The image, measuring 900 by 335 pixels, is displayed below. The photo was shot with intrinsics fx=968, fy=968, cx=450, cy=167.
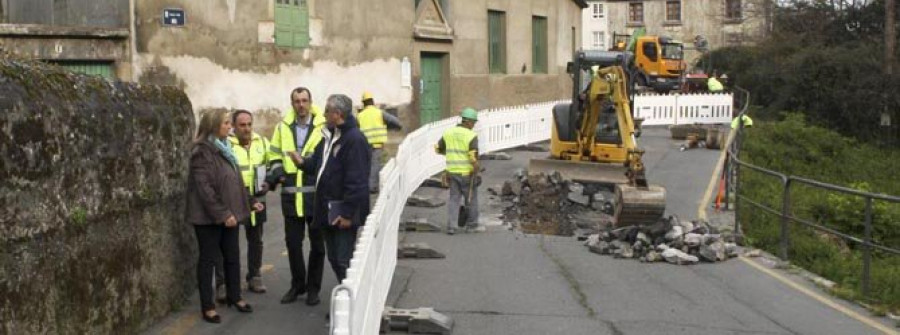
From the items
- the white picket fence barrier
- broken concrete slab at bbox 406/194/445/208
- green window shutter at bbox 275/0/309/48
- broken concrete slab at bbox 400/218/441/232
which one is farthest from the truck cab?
broken concrete slab at bbox 400/218/441/232

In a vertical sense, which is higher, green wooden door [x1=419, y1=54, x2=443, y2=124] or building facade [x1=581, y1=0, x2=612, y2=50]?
building facade [x1=581, y1=0, x2=612, y2=50]

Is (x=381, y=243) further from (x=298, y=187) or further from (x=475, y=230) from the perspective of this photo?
(x=475, y=230)

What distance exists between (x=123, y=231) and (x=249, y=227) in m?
1.70

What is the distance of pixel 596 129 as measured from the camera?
58.2 ft

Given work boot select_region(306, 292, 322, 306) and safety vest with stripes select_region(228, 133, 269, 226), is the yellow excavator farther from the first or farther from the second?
work boot select_region(306, 292, 322, 306)

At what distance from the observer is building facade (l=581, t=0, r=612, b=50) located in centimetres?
7350

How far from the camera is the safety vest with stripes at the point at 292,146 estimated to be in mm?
7957

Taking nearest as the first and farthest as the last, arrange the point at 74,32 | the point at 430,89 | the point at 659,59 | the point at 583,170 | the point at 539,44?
the point at 74,32
the point at 583,170
the point at 430,89
the point at 539,44
the point at 659,59

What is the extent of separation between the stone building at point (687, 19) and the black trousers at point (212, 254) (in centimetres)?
6216

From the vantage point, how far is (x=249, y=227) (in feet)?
27.3

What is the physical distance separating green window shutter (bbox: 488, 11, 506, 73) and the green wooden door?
329cm

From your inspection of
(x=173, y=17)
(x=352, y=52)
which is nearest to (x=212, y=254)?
(x=173, y=17)

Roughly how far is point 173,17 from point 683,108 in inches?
901

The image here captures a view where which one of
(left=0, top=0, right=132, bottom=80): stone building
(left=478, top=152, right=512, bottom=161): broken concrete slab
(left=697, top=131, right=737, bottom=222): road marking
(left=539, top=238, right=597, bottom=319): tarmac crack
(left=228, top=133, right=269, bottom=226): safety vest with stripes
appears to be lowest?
(left=539, top=238, right=597, bottom=319): tarmac crack
